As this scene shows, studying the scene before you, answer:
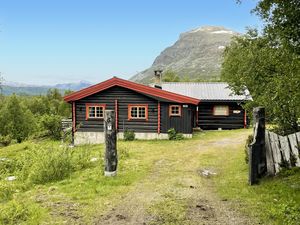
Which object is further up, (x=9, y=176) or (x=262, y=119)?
(x=262, y=119)

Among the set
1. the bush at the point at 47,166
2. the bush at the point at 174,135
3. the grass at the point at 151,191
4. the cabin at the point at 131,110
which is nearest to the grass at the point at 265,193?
the grass at the point at 151,191

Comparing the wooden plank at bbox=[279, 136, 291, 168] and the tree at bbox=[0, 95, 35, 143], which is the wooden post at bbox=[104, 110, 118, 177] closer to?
the wooden plank at bbox=[279, 136, 291, 168]

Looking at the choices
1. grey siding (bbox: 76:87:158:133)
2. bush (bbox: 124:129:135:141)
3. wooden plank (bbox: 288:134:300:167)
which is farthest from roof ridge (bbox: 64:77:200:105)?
wooden plank (bbox: 288:134:300:167)

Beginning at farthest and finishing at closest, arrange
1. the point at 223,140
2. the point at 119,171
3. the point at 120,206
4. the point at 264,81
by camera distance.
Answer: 1. the point at 223,140
2. the point at 119,171
3. the point at 264,81
4. the point at 120,206

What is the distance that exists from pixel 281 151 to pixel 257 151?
2.74 ft

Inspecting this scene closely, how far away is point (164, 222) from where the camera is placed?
23.0ft

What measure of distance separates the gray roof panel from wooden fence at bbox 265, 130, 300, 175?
16937 millimetres

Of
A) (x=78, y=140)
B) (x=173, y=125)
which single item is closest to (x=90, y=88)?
(x=78, y=140)

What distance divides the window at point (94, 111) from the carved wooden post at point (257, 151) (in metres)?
15.3

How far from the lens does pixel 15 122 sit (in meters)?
52.6

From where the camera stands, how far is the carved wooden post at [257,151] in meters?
9.71

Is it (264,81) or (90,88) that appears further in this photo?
(90,88)

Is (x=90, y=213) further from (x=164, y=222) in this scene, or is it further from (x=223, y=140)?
(x=223, y=140)

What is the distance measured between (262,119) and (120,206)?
523 cm
